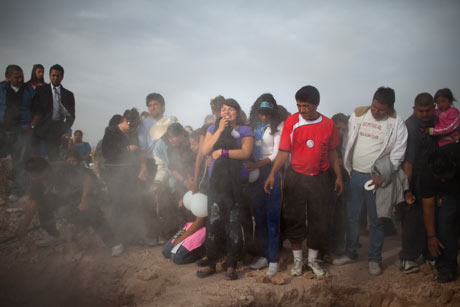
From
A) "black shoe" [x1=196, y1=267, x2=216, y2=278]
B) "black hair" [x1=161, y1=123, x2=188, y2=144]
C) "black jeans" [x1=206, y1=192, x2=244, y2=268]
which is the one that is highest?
"black hair" [x1=161, y1=123, x2=188, y2=144]

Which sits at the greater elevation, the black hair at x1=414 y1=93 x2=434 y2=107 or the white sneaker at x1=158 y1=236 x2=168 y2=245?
the black hair at x1=414 y1=93 x2=434 y2=107

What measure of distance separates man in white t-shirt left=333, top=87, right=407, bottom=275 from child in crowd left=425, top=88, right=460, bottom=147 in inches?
20.2

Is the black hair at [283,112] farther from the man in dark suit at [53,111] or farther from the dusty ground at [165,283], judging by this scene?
the man in dark suit at [53,111]

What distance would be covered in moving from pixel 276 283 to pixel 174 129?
107 inches

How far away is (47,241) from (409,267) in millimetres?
5324

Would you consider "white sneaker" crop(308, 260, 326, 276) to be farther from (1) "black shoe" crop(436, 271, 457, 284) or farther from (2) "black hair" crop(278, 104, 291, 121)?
(2) "black hair" crop(278, 104, 291, 121)

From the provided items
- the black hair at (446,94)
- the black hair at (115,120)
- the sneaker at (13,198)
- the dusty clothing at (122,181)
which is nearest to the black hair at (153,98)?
the black hair at (115,120)

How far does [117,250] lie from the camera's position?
4320 millimetres

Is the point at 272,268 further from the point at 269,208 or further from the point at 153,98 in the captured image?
the point at 153,98

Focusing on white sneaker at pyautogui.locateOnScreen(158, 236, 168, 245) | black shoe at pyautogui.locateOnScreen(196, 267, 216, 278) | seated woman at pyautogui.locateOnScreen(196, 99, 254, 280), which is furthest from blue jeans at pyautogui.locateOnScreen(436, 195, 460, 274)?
white sneaker at pyautogui.locateOnScreen(158, 236, 168, 245)

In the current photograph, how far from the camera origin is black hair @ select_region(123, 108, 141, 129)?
4532 millimetres

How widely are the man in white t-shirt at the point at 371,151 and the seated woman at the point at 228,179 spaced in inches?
56.5

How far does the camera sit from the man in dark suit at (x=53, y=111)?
4.35 meters

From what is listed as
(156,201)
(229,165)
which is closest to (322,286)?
(229,165)
